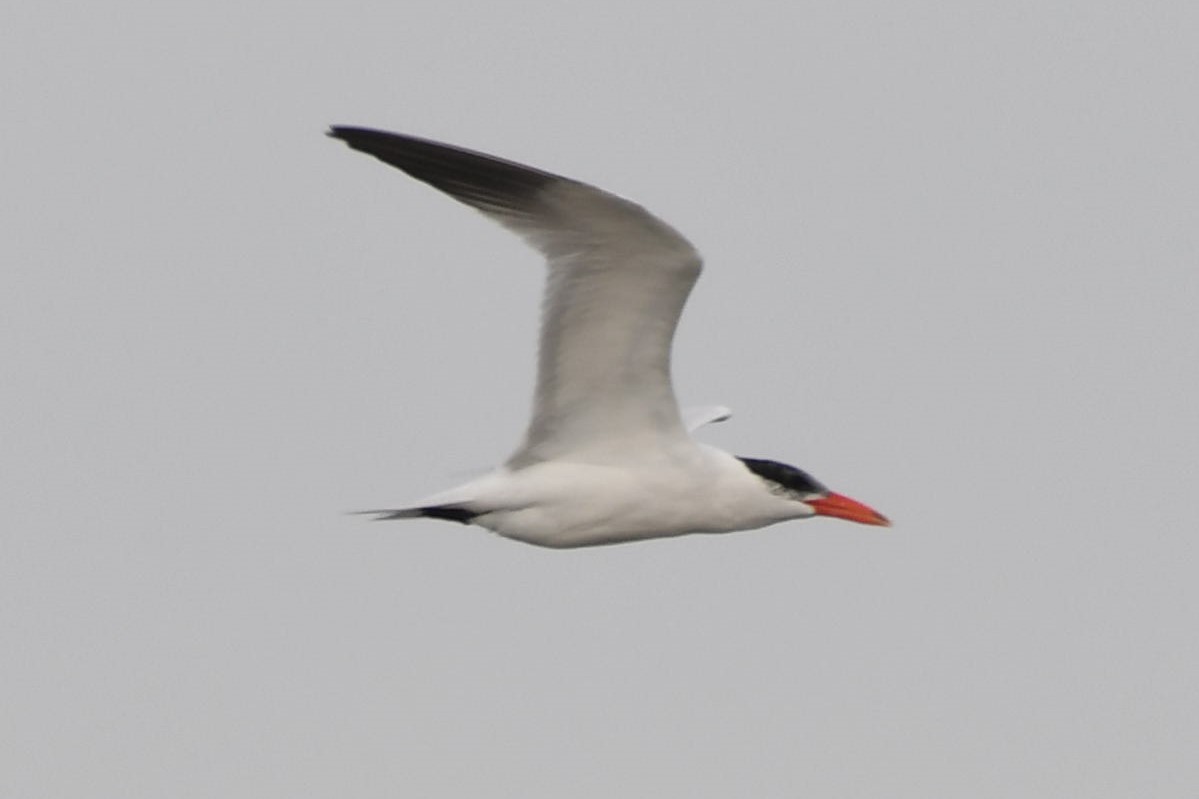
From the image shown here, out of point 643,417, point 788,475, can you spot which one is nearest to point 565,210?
point 643,417

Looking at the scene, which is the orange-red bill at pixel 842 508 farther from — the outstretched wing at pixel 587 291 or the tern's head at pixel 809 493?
the outstretched wing at pixel 587 291

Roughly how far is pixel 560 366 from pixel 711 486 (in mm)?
1010

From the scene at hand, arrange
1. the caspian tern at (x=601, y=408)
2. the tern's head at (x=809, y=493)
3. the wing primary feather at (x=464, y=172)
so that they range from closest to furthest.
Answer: the wing primary feather at (x=464, y=172) < the caspian tern at (x=601, y=408) < the tern's head at (x=809, y=493)

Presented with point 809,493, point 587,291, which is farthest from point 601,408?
point 809,493

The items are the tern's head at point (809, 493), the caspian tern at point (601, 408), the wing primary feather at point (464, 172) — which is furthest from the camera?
the tern's head at point (809, 493)

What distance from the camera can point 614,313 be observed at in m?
12.0

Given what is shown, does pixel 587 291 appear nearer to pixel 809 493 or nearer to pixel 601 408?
pixel 601 408

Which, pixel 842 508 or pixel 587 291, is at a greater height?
pixel 587 291

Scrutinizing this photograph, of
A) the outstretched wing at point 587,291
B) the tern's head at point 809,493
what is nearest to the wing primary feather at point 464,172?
the outstretched wing at point 587,291

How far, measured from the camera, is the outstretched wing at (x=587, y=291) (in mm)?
11438

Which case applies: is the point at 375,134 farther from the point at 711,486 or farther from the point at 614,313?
the point at 711,486

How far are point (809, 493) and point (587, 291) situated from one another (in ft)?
6.29

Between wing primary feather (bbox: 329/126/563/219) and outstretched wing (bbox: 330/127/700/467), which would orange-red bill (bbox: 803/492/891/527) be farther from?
wing primary feather (bbox: 329/126/563/219)

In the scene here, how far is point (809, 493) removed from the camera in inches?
515
